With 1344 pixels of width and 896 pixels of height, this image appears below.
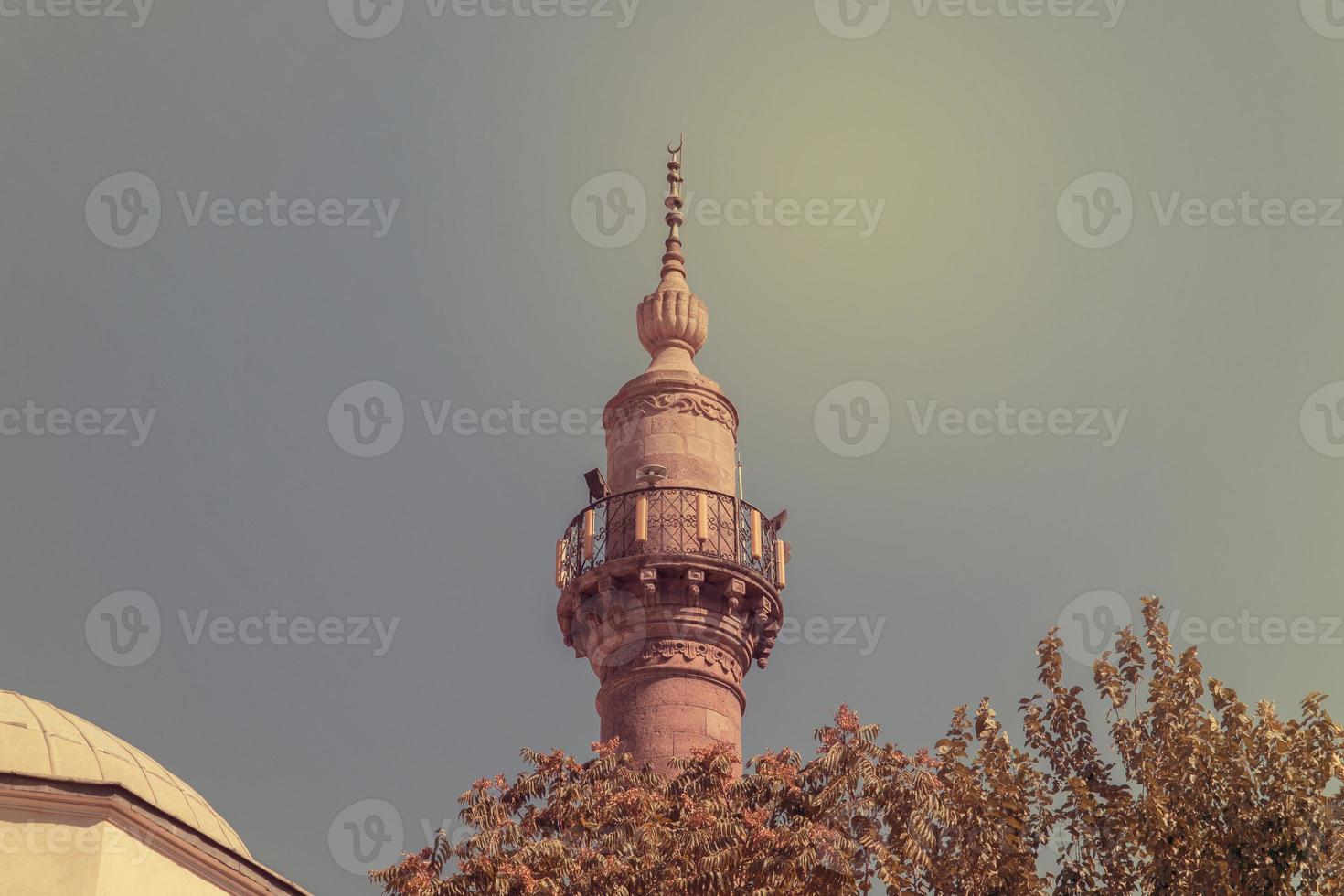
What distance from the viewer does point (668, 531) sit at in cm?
2834

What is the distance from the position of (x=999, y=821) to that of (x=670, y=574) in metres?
9.11

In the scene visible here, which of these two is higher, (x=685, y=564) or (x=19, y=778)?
(x=685, y=564)

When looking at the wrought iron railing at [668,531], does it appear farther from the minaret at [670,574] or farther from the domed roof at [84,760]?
the domed roof at [84,760]

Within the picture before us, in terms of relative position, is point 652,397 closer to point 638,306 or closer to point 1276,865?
point 638,306

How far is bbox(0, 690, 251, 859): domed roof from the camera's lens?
21.6m

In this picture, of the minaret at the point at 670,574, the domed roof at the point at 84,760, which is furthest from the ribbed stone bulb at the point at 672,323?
the domed roof at the point at 84,760

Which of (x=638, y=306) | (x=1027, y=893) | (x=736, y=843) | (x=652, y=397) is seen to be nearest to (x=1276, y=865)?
(x=1027, y=893)

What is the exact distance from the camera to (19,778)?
20531 millimetres

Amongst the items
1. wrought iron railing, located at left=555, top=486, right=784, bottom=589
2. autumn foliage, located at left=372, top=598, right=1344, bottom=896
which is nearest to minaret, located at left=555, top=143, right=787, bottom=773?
wrought iron railing, located at left=555, top=486, right=784, bottom=589

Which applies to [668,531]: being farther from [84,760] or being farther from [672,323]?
[84,760]

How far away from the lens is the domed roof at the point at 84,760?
21.6m

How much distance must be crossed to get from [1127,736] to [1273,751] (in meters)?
1.48

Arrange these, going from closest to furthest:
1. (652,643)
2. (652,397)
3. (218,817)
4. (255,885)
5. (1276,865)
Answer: (1276,865)
(255,885)
(218,817)
(652,643)
(652,397)

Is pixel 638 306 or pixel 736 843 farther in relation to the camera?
pixel 638 306
